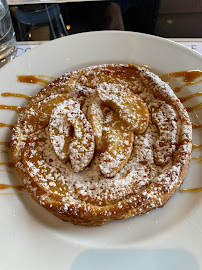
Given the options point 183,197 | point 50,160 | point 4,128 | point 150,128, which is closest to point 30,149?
point 50,160

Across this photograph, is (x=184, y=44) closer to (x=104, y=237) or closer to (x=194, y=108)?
(x=194, y=108)

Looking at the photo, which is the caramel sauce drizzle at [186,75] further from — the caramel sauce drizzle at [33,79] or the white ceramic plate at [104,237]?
the caramel sauce drizzle at [33,79]

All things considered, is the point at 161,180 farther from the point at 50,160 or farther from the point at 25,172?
the point at 25,172

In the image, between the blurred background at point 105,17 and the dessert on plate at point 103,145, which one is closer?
the dessert on plate at point 103,145

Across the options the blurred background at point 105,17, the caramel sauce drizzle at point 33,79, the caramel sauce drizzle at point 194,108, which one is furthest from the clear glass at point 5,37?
the caramel sauce drizzle at point 194,108

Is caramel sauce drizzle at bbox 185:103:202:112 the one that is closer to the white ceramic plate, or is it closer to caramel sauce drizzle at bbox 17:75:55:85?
the white ceramic plate
